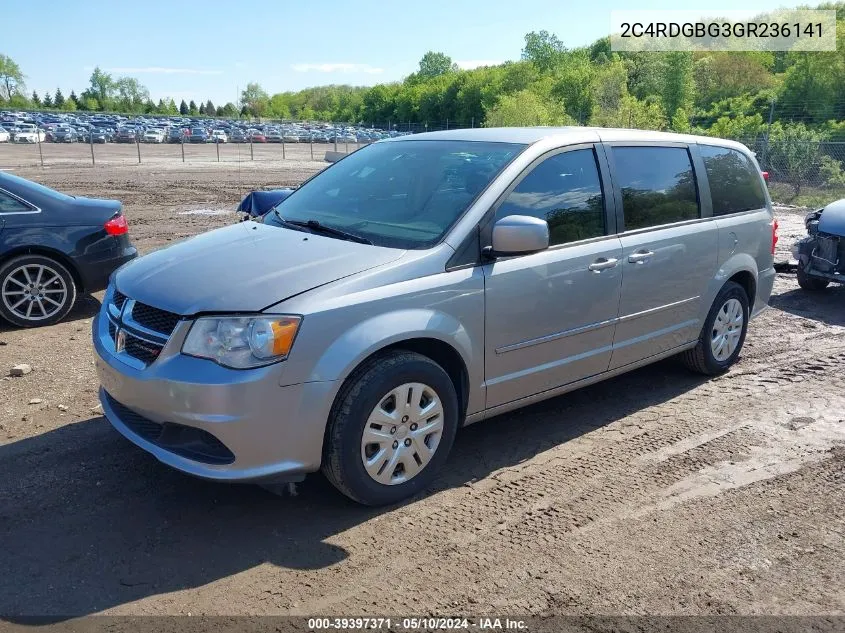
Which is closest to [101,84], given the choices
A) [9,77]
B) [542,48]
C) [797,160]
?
[9,77]

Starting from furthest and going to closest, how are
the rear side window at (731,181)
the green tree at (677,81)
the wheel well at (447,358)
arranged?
the green tree at (677,81)
the rear side window at (731,181)
the wheel well at (447,358)

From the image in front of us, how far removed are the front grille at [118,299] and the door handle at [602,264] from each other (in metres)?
2.64

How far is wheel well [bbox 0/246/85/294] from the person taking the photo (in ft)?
21.8

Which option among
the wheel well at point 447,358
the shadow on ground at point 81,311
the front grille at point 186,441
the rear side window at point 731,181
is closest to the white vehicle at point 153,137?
the shadow on ground at point 81,311

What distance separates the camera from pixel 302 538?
11.3ft

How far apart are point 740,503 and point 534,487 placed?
1072mm

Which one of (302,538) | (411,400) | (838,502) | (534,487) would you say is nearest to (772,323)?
(838,502)

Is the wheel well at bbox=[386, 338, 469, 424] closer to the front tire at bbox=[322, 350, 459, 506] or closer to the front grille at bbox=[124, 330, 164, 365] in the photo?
the front tire at bbox=[322, 350, 459, 506]

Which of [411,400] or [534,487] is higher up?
[411,400]

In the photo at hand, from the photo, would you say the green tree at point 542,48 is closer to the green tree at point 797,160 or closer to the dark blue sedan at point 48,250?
the green tree at point 797,160

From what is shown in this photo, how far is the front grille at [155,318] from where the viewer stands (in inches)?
134

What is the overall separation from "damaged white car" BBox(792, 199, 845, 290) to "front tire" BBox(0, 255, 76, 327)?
8010mm

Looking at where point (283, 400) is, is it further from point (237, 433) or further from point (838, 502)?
point (838, 502)

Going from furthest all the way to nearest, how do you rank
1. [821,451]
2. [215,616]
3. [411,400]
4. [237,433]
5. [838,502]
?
[821,451] < [838,502] < [411,400] < [237,433] < [215,616]
